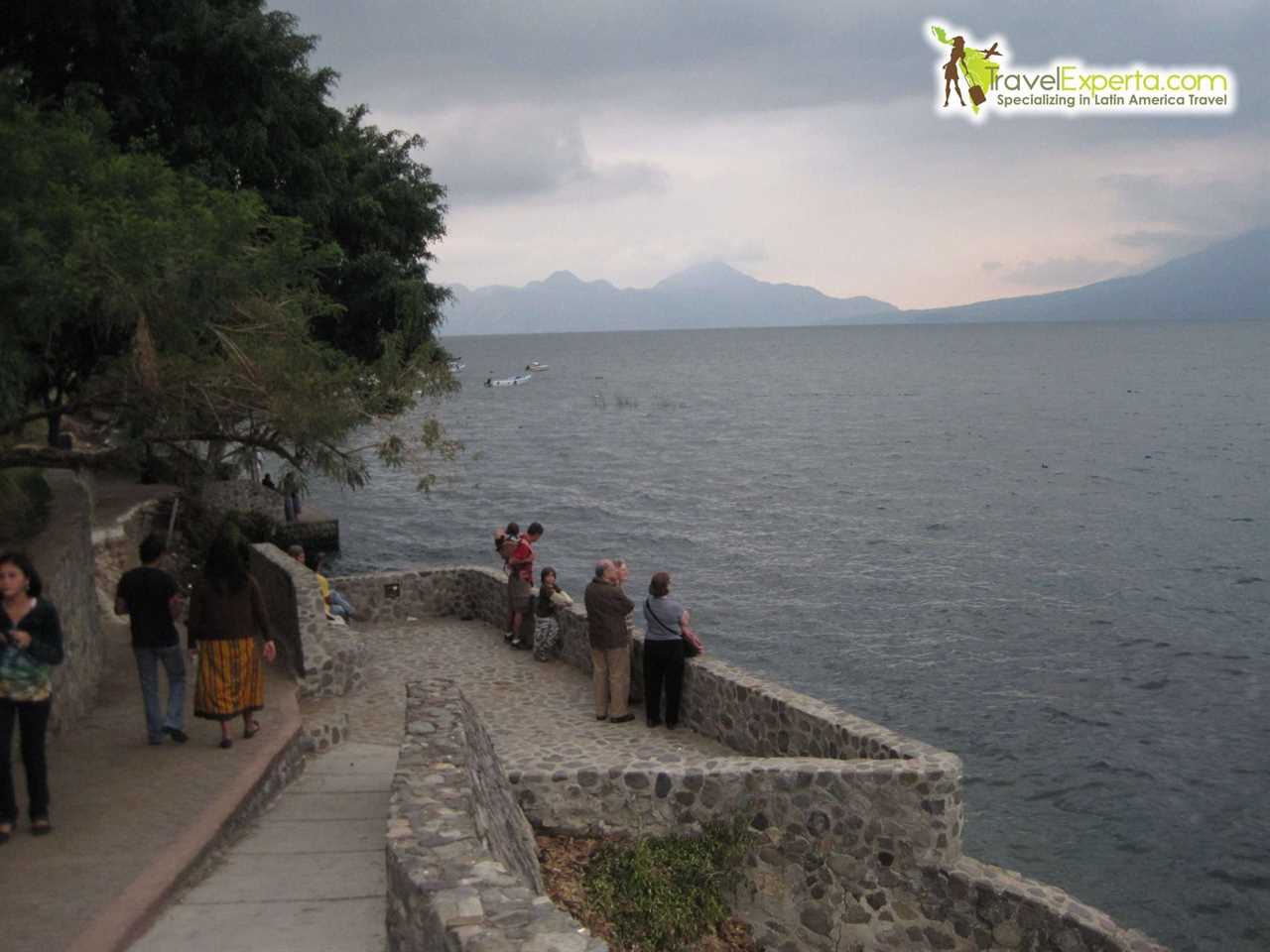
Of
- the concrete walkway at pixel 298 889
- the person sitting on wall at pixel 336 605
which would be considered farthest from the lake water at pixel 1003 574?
the concrete walkway at pixel 298 889

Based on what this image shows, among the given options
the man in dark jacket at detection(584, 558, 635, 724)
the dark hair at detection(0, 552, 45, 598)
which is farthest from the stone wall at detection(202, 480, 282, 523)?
the dark hair at detection(0, 552, 45, 598)

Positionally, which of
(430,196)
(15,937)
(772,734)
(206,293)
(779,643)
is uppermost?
(430,196)

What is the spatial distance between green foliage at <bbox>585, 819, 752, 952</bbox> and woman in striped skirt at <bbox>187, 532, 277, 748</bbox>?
3.18m

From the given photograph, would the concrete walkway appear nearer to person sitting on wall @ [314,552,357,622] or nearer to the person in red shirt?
the person in red shirt

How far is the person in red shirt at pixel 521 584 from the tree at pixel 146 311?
2259 millimetres

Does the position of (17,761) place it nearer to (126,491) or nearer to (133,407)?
(133,407)

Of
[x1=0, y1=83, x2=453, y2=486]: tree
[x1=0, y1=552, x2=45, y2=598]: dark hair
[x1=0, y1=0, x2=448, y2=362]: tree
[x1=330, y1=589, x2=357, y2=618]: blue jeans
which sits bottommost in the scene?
[x1=330, y1=589, x2=357, y2=618]: blue jeans

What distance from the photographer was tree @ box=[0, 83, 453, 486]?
10.8 metres

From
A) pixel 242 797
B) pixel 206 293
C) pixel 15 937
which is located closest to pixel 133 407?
pixel 206 293

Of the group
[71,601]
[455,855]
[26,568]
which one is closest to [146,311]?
[71,601]

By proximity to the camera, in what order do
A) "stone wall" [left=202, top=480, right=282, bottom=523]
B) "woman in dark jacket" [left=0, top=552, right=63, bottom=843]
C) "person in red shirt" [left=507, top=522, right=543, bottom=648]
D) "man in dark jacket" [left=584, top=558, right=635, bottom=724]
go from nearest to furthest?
"woman in dark jacket" [left=0, top=552, right=63, bottom=843] < "man in dark jacket" [left=584, top=558, right=635, bottom=724] < "person in red shirt" [left=507, top=522, right=543, bottom=648] < "stone wall" [left=202, top=480, right=282, bottom=523]

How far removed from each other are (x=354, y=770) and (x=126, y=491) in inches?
856

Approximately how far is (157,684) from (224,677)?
669 millimetres

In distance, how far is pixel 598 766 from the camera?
Result: 10.1 m
